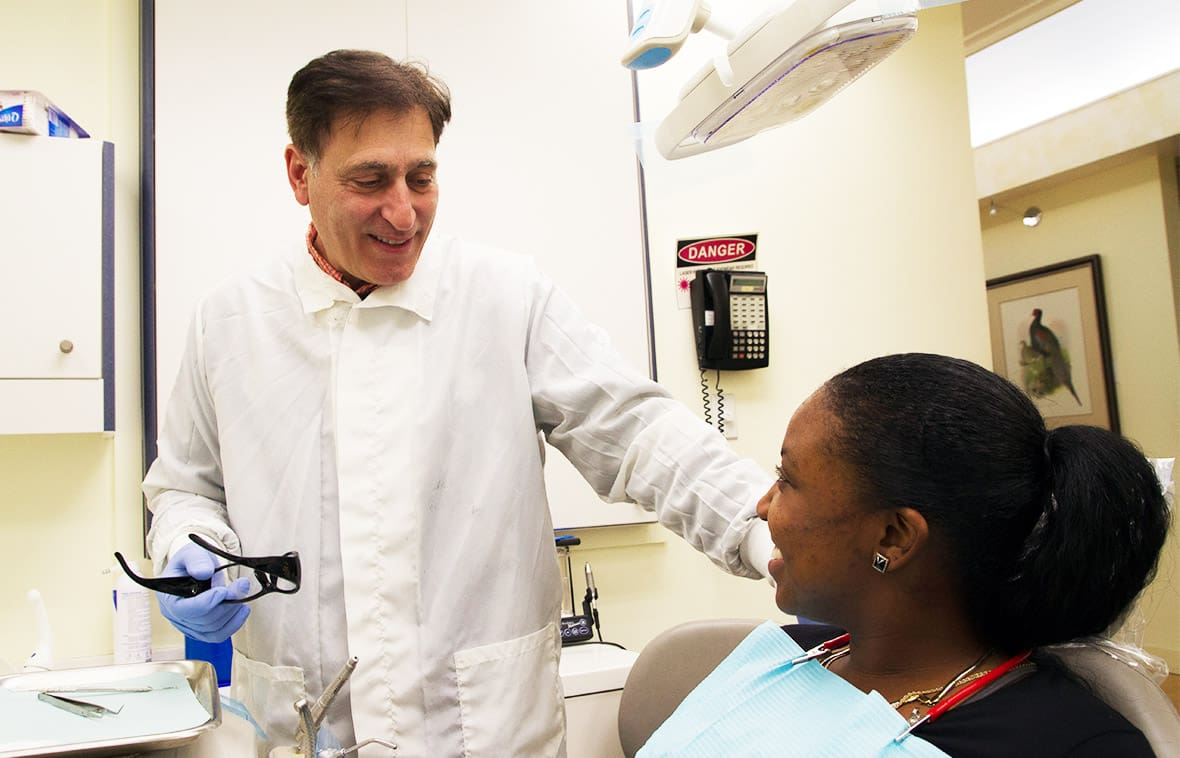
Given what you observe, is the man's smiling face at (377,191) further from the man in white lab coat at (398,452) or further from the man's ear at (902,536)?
the man's ear at (902,536)

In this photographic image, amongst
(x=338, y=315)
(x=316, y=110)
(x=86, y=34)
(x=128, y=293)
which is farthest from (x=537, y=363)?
(x=86, y=34)

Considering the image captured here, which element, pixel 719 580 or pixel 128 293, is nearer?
pixel 128 293

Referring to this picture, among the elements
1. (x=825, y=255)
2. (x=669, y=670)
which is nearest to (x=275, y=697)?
(x=669, y=670)

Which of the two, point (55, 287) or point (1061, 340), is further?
point (1061, 340)

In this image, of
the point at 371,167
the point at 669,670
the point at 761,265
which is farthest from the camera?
the point at 761,265

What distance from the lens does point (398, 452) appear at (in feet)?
4.15

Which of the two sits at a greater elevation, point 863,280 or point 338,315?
point 863,280

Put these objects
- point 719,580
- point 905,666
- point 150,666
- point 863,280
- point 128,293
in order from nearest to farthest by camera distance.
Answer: point 905,666, point 150,666, point 128,293, point 719,580, point 863,280

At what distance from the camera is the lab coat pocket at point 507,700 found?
121 cm

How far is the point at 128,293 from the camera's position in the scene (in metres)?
2.11

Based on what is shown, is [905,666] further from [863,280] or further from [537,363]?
[863,280]

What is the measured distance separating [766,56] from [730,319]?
4.53ft

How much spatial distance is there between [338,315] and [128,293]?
1050 millimetres

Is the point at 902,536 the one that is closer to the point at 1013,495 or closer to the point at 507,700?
the point at 1013,495
